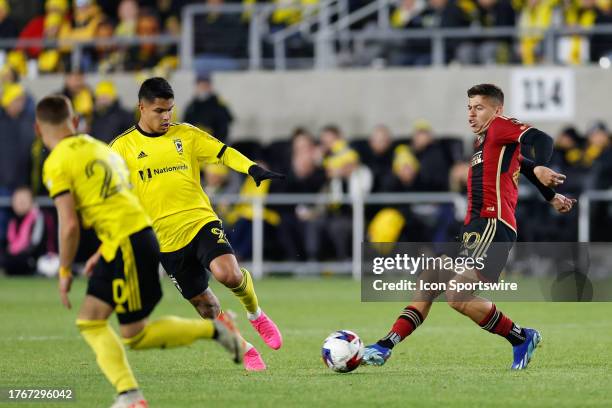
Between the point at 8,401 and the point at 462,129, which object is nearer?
the point at 8,401

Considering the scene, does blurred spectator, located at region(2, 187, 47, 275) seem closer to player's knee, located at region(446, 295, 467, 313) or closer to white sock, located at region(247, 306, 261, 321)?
white sock, located at region(247, 306, 261, 321)

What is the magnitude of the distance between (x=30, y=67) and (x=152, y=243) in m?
16.7

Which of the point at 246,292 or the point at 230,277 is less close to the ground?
the point at 230,277

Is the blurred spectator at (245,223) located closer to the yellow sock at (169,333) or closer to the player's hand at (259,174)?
the player's hand at (259,174)

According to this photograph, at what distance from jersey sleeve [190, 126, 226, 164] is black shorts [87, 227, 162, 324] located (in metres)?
2.46

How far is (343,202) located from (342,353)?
35.1 feet

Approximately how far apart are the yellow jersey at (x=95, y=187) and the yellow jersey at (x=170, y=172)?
2.30 meters

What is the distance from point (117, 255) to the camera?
312 inches

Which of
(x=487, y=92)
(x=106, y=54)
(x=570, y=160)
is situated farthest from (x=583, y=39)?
(x=487, y=92)

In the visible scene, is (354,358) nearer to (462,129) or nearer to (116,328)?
(116,328)

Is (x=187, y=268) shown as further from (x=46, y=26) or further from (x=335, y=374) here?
(x=46, y=26)

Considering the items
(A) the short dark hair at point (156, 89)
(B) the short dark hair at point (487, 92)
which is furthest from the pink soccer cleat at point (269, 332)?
(B) the short dark hair at point (487, 92)

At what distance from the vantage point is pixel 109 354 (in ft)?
25.6

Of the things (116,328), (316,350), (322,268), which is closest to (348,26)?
(322,268)
